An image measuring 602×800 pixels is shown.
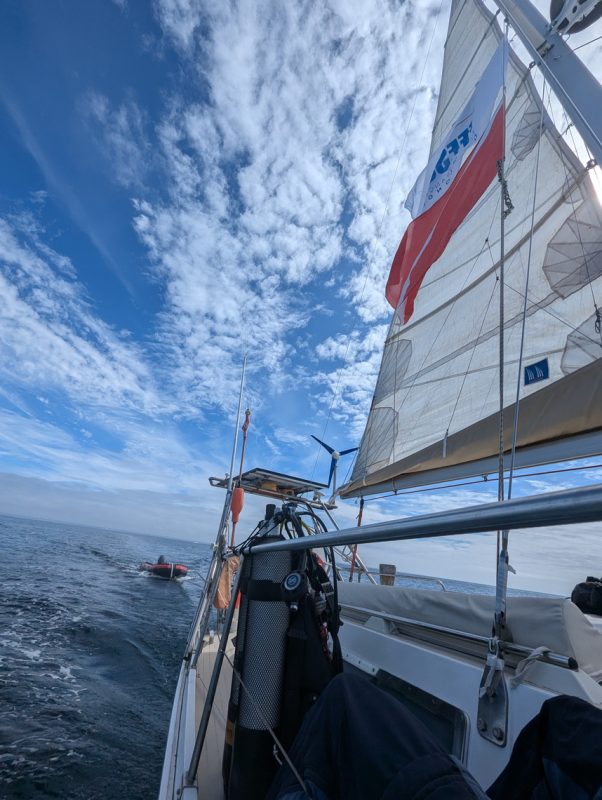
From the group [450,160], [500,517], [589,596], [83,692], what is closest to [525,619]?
[500,517]

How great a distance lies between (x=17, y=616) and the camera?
31.7ft

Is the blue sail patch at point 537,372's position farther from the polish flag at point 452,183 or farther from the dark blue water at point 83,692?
the dark blue water at point 83,692

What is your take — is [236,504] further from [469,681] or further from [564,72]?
[564,72]

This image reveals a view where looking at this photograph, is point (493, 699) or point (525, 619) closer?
point (493, 699)

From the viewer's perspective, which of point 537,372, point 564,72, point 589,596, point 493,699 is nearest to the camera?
point 493,699

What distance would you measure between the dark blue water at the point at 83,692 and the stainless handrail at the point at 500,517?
475 cm

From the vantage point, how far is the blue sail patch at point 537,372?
→ 10.6 feet

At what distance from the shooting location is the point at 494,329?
4.11 m

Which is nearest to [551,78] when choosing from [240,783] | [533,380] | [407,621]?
[533,380]

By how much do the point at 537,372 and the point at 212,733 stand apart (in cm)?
396

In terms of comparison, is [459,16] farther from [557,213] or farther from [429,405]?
[429,405]

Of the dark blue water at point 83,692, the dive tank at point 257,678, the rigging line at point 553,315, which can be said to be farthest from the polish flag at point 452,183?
the dark blue water at point 83,692

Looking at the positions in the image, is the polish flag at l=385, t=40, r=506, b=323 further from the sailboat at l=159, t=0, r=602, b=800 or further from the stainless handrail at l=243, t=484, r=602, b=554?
the stainless handrail at l=243, t=484, r=602, b=554

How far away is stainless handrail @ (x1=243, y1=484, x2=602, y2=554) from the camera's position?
23.0 inches
